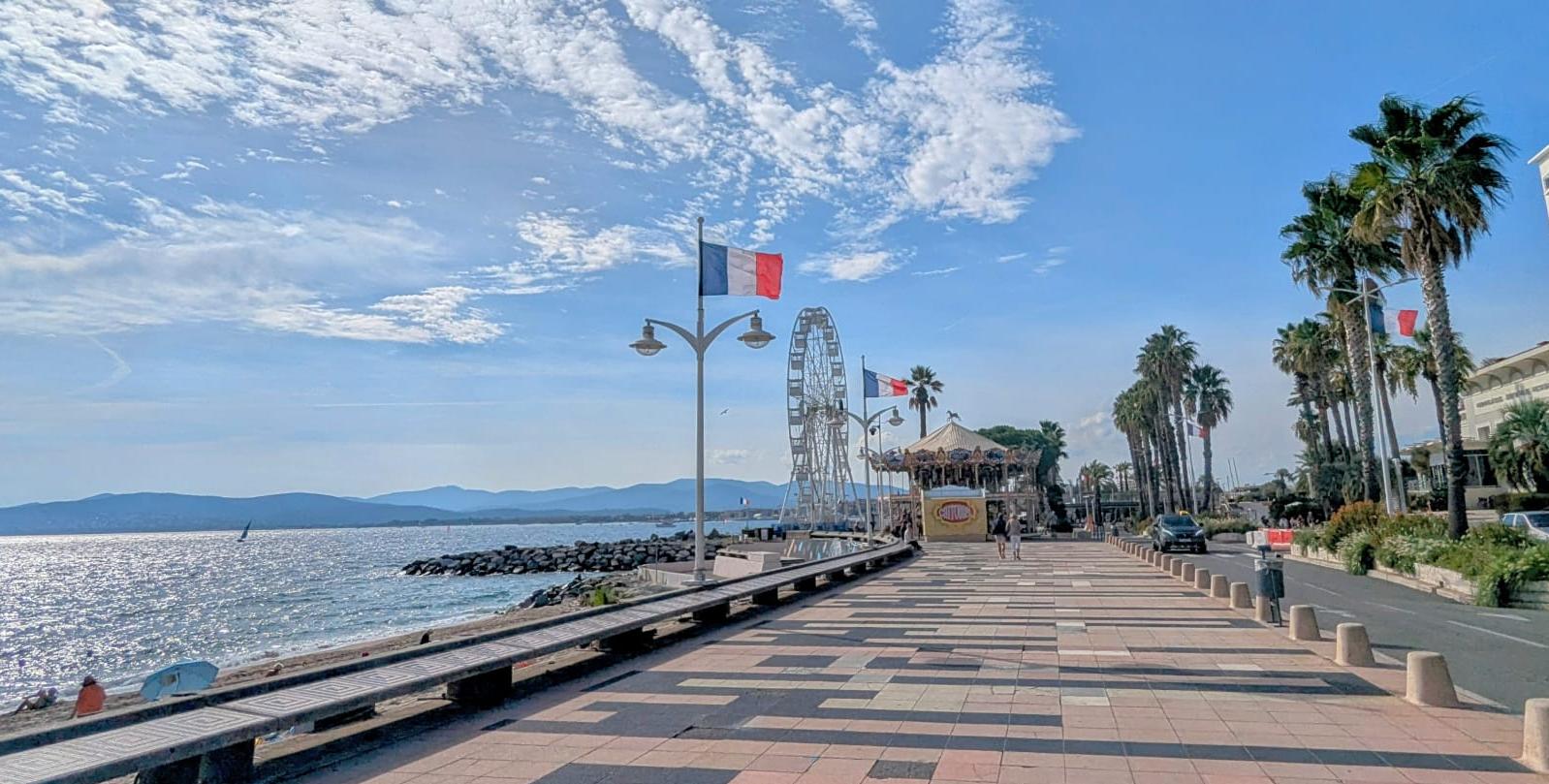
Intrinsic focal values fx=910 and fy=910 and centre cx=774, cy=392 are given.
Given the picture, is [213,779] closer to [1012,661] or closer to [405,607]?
[1012,661]

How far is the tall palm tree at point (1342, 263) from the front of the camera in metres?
31.1

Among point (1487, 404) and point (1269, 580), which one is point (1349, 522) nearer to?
point (1269, 580)

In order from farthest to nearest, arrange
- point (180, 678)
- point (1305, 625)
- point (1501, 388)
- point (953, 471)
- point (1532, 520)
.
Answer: point (1501, 388) → point (953, 471) → point (1532, 520) → point (1305, 625) → point (180, 678)

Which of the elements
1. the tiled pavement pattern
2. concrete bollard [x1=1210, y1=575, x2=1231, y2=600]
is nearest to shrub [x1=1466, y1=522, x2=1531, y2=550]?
concrete bollard [x1=1210, y1=575, x2=1231, y2=600]

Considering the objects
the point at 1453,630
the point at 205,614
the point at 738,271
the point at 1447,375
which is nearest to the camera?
the point at 1453,630

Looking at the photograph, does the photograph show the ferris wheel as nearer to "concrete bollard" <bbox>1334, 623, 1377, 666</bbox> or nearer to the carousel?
the carousel

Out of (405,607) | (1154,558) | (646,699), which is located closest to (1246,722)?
(646,699)

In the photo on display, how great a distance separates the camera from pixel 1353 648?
9.23 m

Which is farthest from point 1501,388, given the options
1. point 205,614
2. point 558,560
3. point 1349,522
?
point 205,614

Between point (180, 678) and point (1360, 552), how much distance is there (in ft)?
83.2

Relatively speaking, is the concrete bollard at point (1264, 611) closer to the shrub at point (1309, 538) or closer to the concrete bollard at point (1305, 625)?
the concrete bollard at point (1305, 625)

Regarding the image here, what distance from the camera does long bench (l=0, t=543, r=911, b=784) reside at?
5.12 metres

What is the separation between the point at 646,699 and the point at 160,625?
43.7m

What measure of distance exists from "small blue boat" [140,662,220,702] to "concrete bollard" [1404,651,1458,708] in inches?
387
